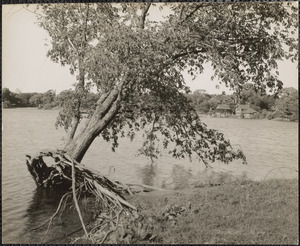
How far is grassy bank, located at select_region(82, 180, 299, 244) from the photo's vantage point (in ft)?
24.8

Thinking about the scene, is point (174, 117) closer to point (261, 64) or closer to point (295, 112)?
point (261, 64)

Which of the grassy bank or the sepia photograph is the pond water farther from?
the grassy bank

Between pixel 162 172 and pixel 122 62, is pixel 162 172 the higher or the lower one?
the lower one

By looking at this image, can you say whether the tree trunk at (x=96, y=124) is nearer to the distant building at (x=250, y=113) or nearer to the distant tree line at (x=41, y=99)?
the distant tree line at (x=41, y=99)

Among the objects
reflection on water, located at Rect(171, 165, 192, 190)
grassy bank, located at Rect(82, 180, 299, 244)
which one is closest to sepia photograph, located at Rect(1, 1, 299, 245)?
grassy bank, located at Rect(82, 180, 299, 244)

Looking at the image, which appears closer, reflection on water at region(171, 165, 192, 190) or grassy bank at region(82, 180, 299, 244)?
grassy bank at region(82, 180, 299, 244)

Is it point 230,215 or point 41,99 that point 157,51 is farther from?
point 41,99

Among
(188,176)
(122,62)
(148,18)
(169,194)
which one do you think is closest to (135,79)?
(122,62)

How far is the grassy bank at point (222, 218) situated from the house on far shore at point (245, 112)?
2487 mm

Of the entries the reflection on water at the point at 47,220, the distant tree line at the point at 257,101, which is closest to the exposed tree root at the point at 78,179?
the reflection on water at the point at 47,220

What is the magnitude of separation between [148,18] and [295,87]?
4583 millimetres

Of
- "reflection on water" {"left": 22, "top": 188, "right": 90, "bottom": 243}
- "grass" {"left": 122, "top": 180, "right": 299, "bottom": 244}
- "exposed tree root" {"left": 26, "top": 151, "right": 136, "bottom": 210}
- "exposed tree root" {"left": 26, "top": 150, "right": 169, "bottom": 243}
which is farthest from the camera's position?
"exposed tree root" {"left": 26, "top": 151, "right": 136, "bottom": 210}

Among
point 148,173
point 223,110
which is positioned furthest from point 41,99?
point 223,110

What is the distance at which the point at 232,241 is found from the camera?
7367 millimetres
